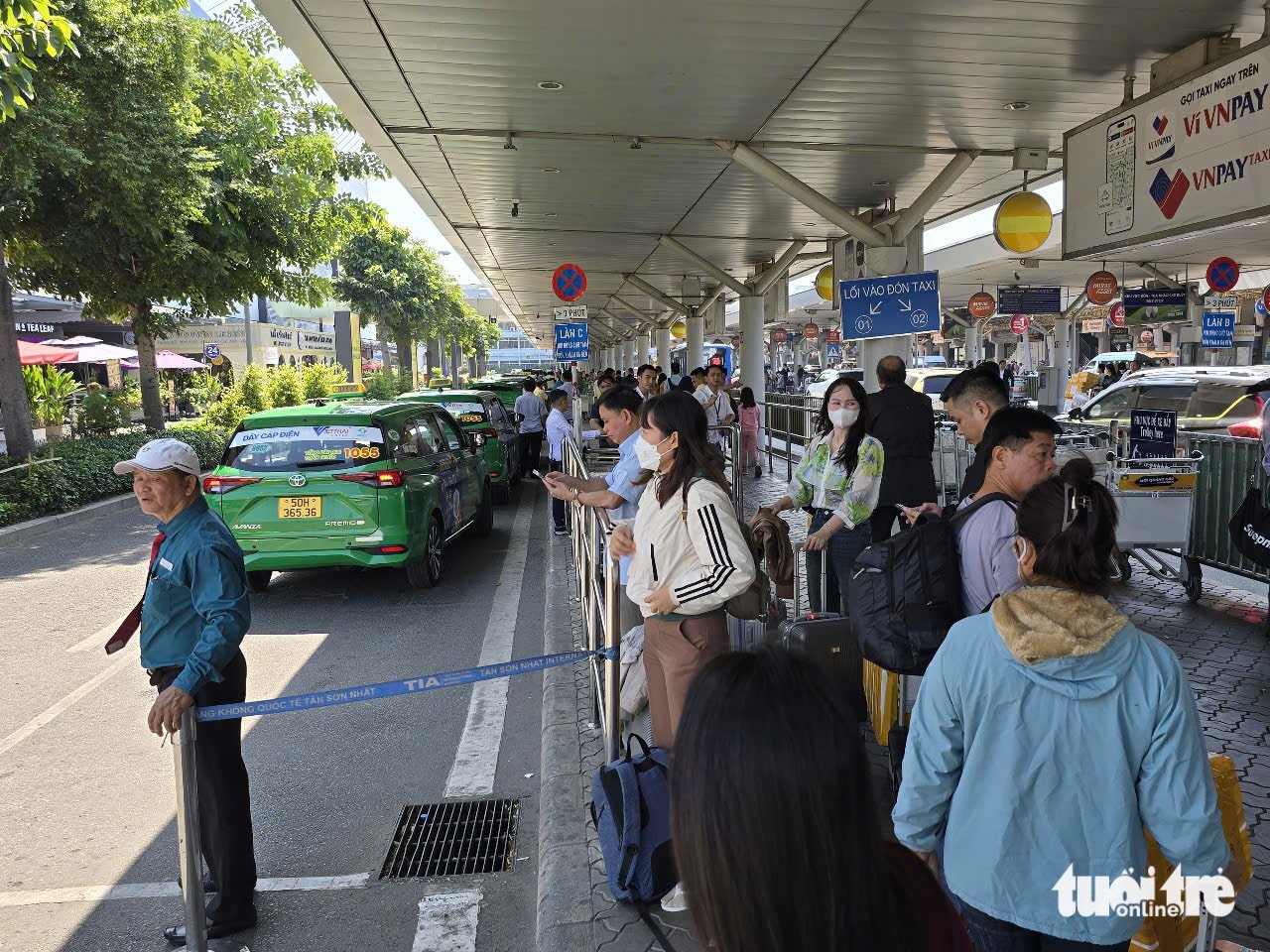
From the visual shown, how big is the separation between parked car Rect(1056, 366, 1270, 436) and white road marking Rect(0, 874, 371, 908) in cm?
1129

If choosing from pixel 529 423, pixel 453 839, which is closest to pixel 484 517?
pixel 529 423

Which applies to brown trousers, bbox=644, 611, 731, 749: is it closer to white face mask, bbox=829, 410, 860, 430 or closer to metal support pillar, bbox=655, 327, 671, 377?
white face mask, bbox=829, 410, 860, 430

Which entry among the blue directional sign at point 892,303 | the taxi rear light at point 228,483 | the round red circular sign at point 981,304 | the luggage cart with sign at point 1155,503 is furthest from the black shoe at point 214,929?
the round red circular sign at point 981,304

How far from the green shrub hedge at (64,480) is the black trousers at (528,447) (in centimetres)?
506

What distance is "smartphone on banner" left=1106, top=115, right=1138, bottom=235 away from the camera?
641cm

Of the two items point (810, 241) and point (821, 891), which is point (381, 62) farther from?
point (810, 241)

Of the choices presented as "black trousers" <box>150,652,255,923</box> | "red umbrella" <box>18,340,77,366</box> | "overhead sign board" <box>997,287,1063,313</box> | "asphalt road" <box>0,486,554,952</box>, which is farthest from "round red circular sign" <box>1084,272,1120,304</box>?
"red umbrella" <box>18,340,77,366</box>

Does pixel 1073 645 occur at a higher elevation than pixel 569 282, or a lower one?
lower

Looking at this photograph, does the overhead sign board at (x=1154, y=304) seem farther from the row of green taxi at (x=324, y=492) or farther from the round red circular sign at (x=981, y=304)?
the row of green taxi at (x=324, y=492)

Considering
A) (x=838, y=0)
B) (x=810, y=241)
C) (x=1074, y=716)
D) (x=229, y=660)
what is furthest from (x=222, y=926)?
(x=810, y=241)

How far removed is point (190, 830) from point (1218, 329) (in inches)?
974

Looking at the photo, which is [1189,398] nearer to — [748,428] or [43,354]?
[748,428]

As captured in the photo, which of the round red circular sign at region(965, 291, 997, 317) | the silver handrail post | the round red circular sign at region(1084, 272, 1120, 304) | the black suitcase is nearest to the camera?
the silver handrail post

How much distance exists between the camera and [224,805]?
12.4 feet
